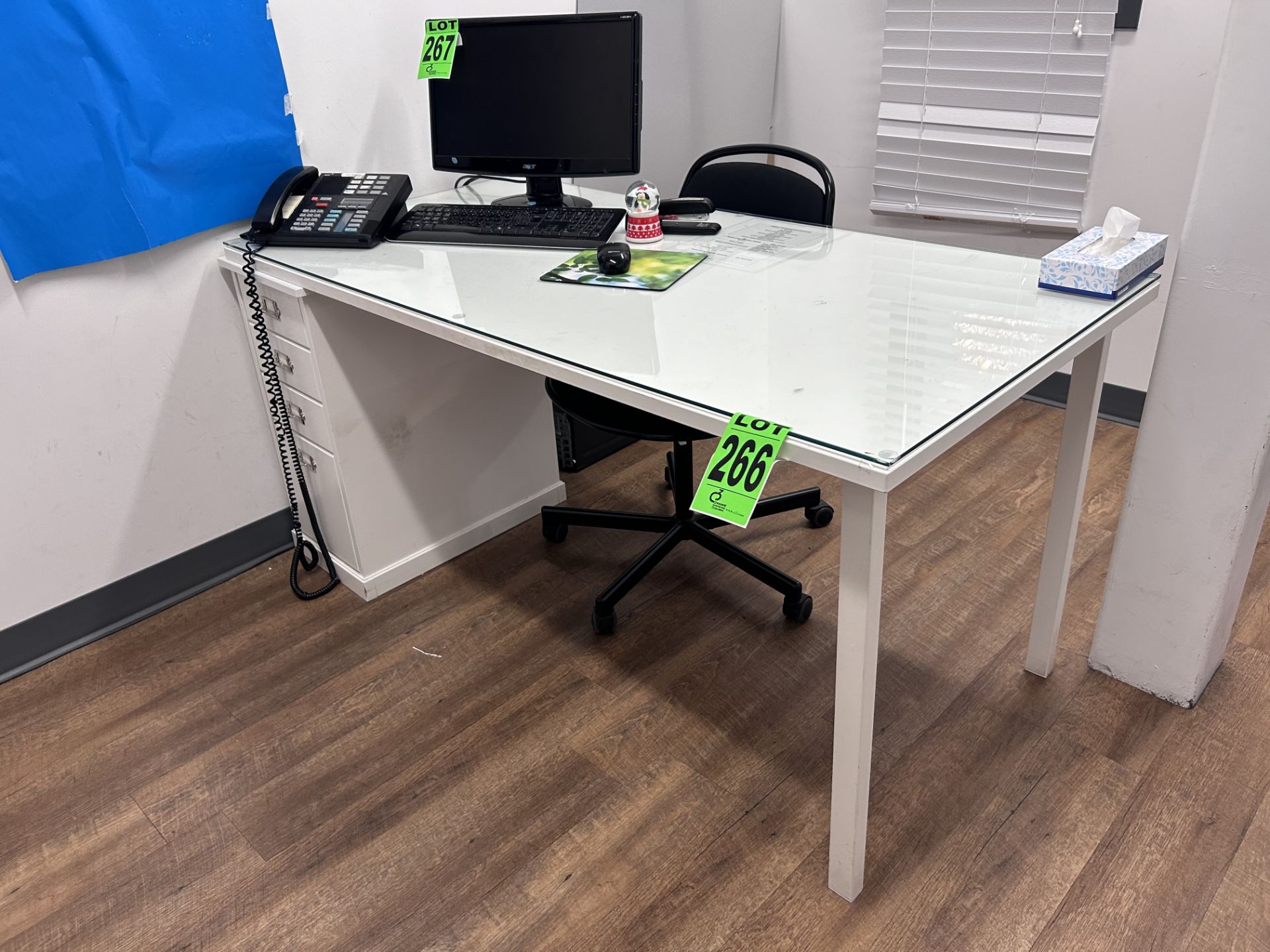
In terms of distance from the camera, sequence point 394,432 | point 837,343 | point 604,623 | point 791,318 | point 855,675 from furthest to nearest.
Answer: point 394,432 < point 604,623 < point 791,318 < point 837,343 < point 855,675

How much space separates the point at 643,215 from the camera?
6.37 feet

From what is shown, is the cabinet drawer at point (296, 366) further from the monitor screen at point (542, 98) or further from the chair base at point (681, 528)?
the chair base at point (681, 528)

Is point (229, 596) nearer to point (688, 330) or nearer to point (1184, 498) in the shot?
point (688, 330)

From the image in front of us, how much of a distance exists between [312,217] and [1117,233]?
1.62 m

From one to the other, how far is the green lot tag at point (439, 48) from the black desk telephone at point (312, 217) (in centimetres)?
26

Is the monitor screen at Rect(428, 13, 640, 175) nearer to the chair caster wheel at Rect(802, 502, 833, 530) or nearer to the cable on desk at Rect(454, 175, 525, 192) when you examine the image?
the cable on desk at Rect(454, 175, 525, 192)

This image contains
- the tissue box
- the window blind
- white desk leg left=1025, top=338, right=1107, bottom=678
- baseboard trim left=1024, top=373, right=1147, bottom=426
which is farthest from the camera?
baseboard trim left=1024, top=373, right=1147, bottom=426

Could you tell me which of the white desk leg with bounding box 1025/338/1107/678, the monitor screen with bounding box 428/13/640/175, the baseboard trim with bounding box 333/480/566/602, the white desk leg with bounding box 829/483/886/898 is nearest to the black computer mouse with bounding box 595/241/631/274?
the monitor screen with bounding box 428/13/640/175

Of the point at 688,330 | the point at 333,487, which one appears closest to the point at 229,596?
the point at 333,487

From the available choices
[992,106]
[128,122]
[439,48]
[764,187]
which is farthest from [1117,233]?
[128,122]

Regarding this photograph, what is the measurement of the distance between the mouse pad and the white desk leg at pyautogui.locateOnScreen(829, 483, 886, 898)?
66 centimetres

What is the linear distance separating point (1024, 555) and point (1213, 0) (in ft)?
5.15

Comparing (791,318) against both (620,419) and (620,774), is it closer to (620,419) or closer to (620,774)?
(620,419)

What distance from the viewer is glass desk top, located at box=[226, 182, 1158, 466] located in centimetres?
126
